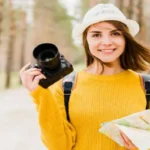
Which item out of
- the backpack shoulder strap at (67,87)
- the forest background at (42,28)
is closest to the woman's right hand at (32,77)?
the backpack shoulder strap at (67,87)

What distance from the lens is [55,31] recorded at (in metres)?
1.97

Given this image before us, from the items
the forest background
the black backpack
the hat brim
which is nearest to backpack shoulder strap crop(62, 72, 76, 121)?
the black backpack

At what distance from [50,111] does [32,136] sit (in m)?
0.92

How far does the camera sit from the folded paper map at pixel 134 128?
83cm

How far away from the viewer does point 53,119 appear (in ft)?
2.91

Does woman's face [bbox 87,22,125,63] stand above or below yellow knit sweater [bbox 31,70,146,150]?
above

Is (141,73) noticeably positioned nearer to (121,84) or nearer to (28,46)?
(121,84)

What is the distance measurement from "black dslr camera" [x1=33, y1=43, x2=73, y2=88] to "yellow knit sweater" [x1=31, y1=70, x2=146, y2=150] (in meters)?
0.08

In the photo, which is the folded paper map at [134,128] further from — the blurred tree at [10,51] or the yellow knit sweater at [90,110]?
the blurred tree at [10,51]

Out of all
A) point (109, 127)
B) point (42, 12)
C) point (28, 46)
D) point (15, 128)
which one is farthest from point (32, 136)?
point (109, 127)

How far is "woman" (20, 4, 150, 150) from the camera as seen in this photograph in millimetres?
924

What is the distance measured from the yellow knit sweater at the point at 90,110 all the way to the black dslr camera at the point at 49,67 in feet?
0.27

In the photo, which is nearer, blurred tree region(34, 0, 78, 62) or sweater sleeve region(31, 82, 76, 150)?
sweater sleeve region(31, 82, 76, 150)

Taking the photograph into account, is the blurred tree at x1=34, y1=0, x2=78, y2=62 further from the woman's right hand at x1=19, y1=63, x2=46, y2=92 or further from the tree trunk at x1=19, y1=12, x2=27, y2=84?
the woman's right hand at x1=19, y1=63, x2=46, y2=92
